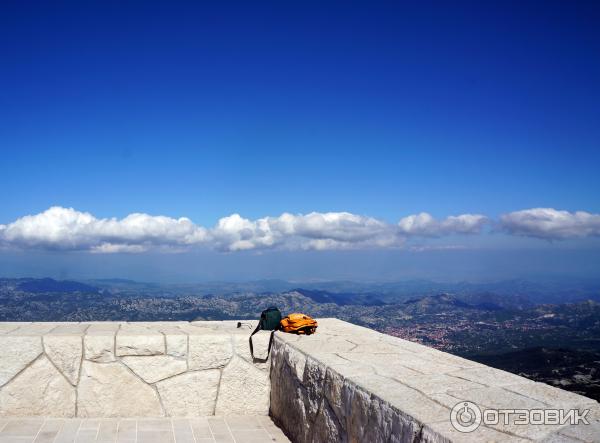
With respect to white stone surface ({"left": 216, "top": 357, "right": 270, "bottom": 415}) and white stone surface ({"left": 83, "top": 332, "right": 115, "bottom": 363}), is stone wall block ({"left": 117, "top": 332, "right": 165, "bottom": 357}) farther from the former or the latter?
white stone surface ({"left": 216, "top": 357, "right": 270, "bottom": 415})

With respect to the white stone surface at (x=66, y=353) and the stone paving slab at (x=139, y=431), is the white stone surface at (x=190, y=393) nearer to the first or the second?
the stone paving slab at (x=139, y=431)

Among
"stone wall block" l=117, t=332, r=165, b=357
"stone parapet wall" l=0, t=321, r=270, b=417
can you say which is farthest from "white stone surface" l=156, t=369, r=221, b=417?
"stone wall block" l=117, t=332, r=165, b=357

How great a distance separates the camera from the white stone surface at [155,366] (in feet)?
15.0

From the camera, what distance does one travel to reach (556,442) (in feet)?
6.50

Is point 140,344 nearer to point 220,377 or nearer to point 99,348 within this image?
point 99,348

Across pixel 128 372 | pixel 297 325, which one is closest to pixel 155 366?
pixel 128 372

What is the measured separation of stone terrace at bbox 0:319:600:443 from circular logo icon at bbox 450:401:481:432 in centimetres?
23

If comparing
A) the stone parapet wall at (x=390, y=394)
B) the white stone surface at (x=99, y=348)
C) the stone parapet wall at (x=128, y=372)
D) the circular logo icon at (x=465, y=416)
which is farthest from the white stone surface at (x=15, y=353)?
the circular logo icon at (x=465, y=416)

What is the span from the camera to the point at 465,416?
2377mm

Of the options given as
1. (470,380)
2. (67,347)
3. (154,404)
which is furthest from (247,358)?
(470,380)

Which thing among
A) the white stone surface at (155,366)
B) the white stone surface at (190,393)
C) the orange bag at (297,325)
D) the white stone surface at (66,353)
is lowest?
the white stone surface at (190,393)

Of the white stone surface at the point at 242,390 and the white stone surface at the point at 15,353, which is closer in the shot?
the white stone surface at the point at 15,353

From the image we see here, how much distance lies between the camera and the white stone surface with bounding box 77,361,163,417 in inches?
175

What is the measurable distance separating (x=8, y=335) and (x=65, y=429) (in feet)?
3.30
